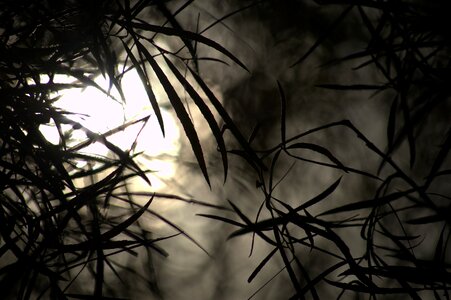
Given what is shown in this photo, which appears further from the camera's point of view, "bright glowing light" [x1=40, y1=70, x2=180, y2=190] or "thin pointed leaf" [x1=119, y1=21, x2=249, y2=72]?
"bright glowing light" [x1=40, y1=70, x2=180, y2=190]

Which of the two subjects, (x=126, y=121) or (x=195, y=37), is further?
(x=126, y=121)

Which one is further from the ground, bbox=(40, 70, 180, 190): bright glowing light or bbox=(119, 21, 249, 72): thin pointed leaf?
bbox=(40, 70, 180, 190): bright glowing light

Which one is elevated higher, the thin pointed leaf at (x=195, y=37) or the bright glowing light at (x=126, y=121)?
the bright glowing light at (x=126, y=121)

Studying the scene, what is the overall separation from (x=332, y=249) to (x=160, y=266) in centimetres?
26

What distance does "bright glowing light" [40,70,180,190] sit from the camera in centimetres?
54

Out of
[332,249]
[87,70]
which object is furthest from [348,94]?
[87,70]

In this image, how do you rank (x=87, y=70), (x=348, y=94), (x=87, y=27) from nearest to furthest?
(x=87, y=27) < (x=87, y=70) < (x=348, y=94)

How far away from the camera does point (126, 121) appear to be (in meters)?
0.58

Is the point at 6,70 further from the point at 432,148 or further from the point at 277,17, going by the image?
the point at 432,148

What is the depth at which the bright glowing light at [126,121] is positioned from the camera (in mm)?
543

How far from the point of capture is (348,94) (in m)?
0.65

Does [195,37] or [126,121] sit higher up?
[126,121]

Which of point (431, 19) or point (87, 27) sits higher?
point (431, 19)

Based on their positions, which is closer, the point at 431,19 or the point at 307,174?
the point at 431,19
